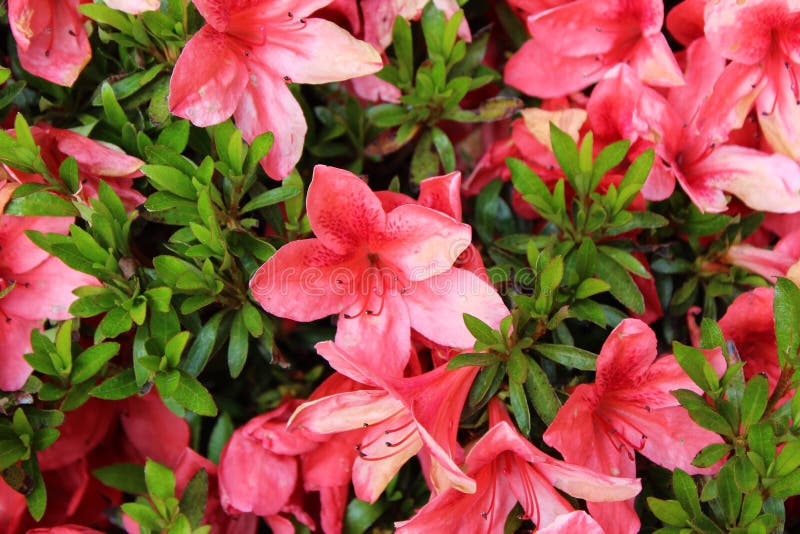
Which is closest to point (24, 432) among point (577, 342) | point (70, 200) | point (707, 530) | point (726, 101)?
point (70, 200)

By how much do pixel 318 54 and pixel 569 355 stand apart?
56 cm

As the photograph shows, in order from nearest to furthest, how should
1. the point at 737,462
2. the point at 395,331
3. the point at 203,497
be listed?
1. the point at 737,462
2. the point at 395,331
3. the point at 203,497

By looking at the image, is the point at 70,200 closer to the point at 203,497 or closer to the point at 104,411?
the point at 104,411

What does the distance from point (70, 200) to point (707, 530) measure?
97 cm

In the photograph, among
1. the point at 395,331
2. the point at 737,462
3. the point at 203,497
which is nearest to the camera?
the point at 737,462

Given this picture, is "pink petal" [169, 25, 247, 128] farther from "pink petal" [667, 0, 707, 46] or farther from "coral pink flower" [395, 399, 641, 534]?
"pink petal" [667, 0, 707, 46]

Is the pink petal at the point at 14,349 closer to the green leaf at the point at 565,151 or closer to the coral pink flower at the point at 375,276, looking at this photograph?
the coral pink flower at the point at 375,276

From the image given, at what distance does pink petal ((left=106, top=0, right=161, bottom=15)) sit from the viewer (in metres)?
1.06

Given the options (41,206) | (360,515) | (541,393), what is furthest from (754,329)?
(41,206)

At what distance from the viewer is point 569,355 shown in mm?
1100

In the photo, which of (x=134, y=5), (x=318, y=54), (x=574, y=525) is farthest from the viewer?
(x=318, y=54)

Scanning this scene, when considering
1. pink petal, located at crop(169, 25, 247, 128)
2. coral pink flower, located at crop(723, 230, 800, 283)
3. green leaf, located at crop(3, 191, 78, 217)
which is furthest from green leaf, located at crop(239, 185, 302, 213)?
coral pink flower, located at crop(723, 230, 800, 283)

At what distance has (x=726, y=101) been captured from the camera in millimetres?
1263

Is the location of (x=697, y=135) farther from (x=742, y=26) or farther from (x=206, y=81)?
(x=206, y=81)
